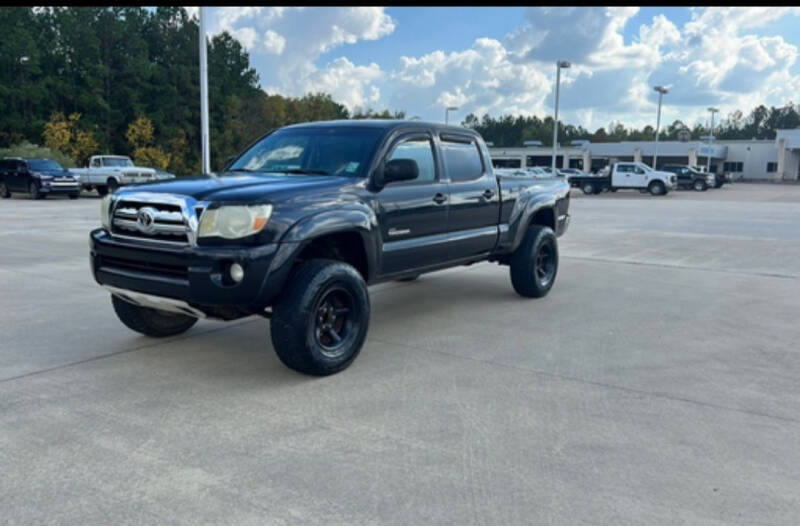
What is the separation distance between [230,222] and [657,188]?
38318 mm

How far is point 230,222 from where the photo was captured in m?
4.24

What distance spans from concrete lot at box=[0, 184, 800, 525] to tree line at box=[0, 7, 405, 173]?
51189 mm

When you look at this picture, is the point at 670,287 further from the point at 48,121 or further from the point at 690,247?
the point at 48,121

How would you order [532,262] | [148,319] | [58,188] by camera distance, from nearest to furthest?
[148,319]
[532,262]
[58,188]

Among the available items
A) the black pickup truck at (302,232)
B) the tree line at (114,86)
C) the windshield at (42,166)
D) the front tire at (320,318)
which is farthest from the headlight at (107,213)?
the tree line at (114,86)

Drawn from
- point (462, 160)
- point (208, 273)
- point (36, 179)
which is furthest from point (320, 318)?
point (36, 179)

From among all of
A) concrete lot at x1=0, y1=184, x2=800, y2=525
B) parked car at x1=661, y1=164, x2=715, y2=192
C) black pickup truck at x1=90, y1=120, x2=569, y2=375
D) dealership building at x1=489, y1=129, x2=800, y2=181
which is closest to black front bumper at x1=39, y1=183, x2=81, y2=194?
concrete lot at x1=0, y1=184, x2=800, y2=525

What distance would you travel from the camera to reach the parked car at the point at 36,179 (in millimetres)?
26297

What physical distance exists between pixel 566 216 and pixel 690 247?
5.70m

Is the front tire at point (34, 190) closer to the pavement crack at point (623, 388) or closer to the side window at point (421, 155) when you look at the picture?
the side window at point (421, 155)

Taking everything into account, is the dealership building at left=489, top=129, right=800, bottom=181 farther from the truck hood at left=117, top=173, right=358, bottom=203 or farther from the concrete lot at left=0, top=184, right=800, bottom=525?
the truck hood at left=117, top=173, right=358, bottom=203

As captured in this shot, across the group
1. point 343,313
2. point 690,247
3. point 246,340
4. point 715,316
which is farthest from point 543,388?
point 690,247

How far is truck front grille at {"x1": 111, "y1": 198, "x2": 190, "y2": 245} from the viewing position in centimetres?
434

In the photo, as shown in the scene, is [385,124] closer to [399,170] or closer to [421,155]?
[421,155]
